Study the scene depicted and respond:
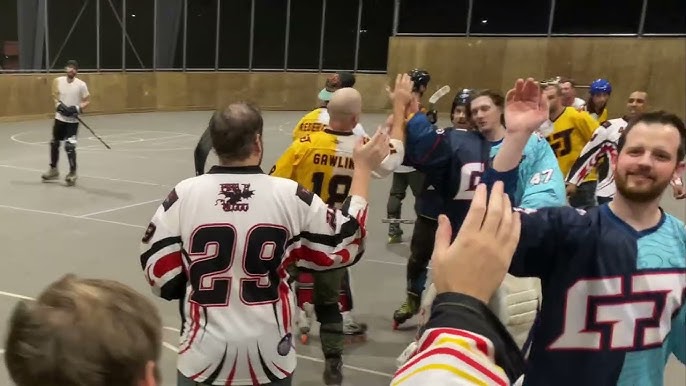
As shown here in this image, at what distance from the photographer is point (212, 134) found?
9.08ft

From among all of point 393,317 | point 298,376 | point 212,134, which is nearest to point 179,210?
point 212,134

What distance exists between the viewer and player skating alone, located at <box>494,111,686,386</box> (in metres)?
2.24

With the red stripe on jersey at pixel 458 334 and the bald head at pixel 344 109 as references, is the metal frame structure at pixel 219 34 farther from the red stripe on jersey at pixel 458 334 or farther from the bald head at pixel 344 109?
the red stripe on jersey at pixel 458 334

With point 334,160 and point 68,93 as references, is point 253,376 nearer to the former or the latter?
point 334,160

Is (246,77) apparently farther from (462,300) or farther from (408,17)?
(462,300)

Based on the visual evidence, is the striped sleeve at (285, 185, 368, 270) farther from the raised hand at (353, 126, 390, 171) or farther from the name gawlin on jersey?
the name gawlin on jersey

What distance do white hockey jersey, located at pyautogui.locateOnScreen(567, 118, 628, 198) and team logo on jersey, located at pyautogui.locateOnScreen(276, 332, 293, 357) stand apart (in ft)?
14.4

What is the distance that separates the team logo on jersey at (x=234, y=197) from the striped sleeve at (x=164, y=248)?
0.19 meters

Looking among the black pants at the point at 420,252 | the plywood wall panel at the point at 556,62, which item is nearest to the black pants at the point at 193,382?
the black pants at the point at 420,252

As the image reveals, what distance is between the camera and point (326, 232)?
109 inches

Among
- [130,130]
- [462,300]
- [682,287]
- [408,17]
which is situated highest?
[408,17]

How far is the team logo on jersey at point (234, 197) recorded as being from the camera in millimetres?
2676

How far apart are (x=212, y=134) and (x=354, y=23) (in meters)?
24.1

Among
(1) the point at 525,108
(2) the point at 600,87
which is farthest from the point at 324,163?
(2) the point at 600,87
